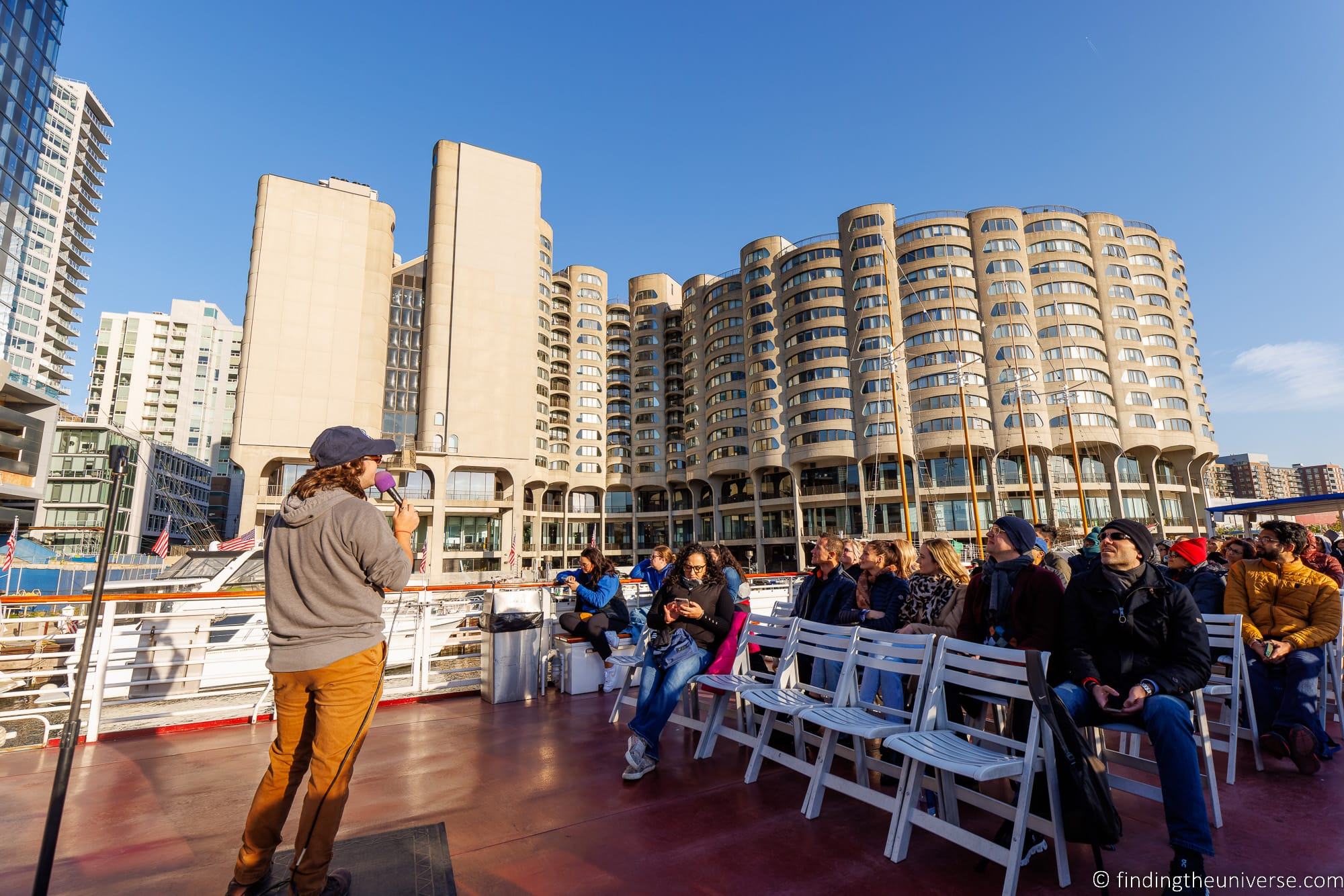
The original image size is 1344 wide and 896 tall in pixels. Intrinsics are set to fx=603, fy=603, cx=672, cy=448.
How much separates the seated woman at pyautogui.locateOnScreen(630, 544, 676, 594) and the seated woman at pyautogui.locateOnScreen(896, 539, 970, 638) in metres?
3.53

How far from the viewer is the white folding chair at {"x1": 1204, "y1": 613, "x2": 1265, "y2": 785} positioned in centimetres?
383

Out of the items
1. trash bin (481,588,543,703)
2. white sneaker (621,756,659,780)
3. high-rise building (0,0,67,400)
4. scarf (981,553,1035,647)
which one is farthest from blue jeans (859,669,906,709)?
high-rise building (0,0,67,400)

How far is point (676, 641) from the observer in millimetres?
4488

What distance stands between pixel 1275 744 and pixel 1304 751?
8.3 inches

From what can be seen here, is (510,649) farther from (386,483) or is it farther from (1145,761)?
(1145,761)

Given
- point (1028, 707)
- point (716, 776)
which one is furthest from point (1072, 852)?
point (716, 776)

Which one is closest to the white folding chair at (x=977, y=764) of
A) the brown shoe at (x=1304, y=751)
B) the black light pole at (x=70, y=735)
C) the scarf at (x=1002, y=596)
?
the scarf at (x=1002, y=596)

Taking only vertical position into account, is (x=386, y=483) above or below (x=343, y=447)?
below

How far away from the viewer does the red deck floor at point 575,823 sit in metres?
2.74

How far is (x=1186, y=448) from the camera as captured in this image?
169 feet

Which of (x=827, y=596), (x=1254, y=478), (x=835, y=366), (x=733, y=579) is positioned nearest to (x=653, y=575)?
(x=733, y=579)

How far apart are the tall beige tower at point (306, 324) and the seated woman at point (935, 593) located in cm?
4902

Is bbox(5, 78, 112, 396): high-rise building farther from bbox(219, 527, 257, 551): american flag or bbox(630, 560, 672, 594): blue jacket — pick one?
bbox(630, 560, 672, 594): blue jacket

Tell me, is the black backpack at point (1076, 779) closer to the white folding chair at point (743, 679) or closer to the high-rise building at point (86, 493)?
the white folding chair at point (743, 679)
